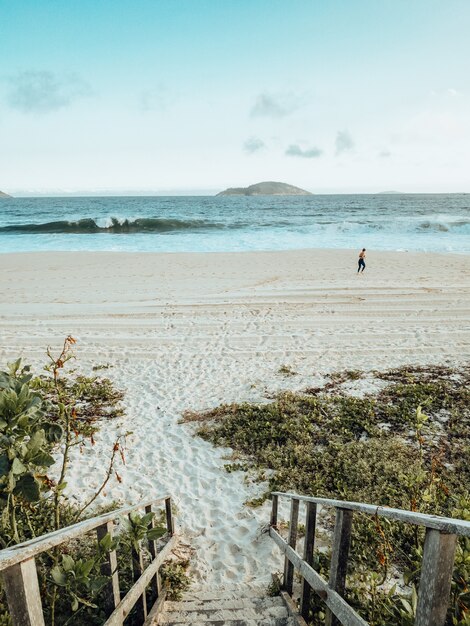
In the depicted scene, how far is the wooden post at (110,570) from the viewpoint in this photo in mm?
2533

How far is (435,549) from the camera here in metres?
1.49

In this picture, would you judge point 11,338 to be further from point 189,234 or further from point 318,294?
point 189,234

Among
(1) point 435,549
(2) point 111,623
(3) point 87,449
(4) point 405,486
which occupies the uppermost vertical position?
(1) point 435,549

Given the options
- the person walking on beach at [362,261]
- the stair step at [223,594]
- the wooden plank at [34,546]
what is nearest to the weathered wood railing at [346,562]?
the stair step at [223,594]

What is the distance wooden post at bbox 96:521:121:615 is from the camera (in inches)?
99.7

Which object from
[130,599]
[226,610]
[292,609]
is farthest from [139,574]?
[292,609]

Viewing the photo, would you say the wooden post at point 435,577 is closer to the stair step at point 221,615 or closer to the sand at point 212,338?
the stair step at point 221,615

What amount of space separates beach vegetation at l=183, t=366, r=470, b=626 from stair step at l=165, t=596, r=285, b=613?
0.41 meters

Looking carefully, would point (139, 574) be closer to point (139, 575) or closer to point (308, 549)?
point (139, 575)

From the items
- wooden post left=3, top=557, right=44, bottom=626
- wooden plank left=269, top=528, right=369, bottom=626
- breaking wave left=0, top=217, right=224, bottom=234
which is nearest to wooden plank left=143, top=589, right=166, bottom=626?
wooden plank left=269, top=528, right=369, bottom=626

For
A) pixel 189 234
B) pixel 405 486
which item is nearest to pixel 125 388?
pixel 405 486

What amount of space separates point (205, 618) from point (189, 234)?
4159 centimetres

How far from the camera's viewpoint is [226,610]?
346 centimetres

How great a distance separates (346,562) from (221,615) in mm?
1627
